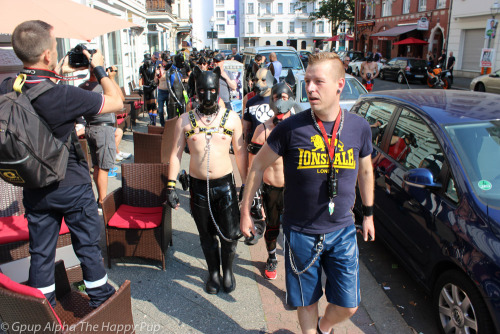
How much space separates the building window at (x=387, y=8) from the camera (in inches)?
1499

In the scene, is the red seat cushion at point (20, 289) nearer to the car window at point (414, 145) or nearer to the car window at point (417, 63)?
the car window at point (414, 145)

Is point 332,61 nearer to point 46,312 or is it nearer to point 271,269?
point 46,312

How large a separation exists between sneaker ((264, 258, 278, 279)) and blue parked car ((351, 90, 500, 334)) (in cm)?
111

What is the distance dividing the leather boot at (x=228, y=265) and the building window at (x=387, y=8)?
4054 cm

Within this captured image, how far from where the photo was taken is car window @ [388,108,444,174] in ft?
10.8

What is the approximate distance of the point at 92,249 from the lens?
8.43 ft

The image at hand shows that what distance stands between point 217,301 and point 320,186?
157 centimetres

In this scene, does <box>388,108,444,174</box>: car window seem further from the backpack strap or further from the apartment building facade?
the apartment building facade

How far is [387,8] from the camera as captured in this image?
3859 cm

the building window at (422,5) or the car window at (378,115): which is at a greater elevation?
the building window at (422,5)

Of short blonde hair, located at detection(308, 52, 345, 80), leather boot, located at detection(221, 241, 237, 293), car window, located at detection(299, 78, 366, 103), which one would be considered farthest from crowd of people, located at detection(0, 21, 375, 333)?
car window, located at detection(299, 78, 366, 103)

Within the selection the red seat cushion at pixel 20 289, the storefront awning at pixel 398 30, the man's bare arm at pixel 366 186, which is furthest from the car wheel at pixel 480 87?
the red seat cushion at pixel 20 289

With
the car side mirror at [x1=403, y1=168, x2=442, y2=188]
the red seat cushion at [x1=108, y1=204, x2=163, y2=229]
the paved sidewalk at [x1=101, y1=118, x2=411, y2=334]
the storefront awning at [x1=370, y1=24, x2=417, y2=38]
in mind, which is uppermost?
the storefront awning at [x1=370, y1=24, x2=417, y2=38]

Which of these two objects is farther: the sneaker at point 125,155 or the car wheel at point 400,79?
the car wheel at point 400,79
